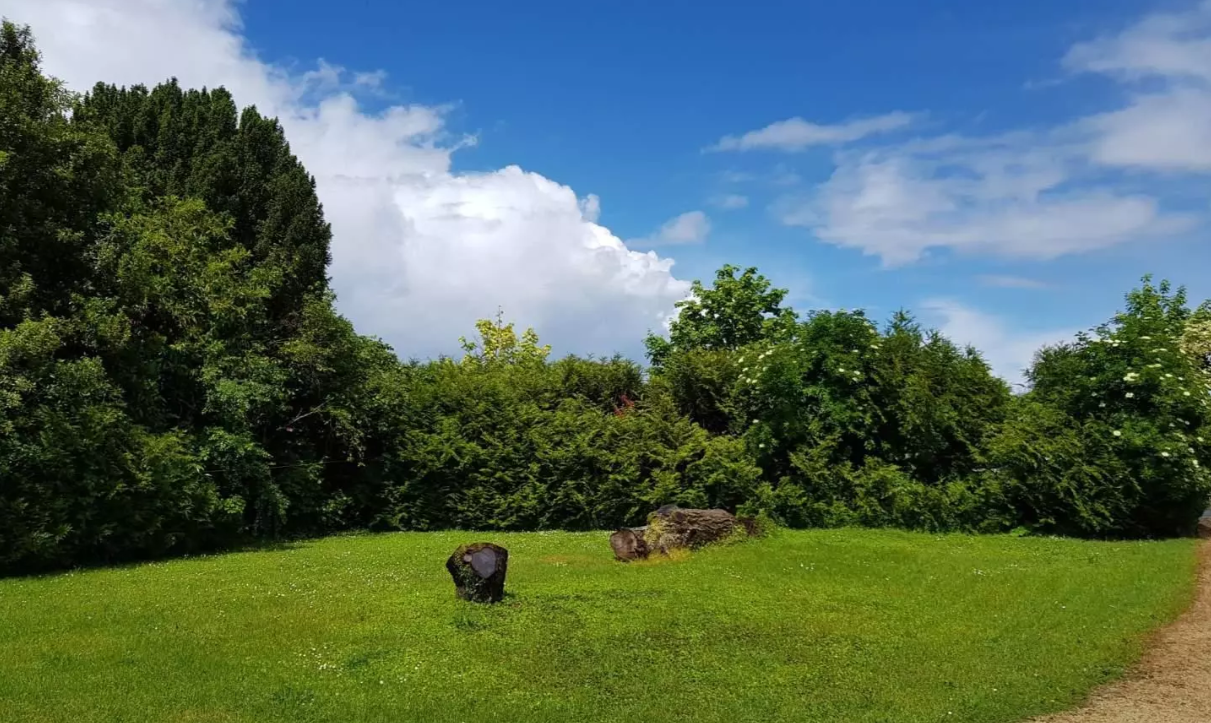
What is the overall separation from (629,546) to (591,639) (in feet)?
20.7

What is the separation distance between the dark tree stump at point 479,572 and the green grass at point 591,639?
29cm

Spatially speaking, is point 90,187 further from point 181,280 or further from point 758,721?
point 758,721

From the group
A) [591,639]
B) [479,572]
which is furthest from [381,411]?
[591,639]

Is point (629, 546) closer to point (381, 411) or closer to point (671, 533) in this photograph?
point (671, 533)

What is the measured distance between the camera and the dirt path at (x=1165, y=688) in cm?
750

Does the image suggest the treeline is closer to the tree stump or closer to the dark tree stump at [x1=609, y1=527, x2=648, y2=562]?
the tree stump

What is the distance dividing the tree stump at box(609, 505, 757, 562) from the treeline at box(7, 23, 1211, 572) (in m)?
5.15

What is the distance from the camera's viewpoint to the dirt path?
24.6 ft

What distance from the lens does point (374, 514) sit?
24312mm

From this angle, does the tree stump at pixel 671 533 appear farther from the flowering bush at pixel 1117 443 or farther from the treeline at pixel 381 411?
the flowering bush at pixel 1117 443

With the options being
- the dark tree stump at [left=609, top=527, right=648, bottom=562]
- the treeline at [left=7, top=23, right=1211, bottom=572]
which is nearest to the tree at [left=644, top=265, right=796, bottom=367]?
the treeline at [left=7, top=23, right=1211, bottom=572]

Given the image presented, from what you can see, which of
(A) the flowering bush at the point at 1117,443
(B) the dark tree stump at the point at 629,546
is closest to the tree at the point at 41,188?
(B) the dark tree stump at the point at 629,546

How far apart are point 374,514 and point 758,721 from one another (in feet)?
61.8

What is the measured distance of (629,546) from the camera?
1617 centimetres
